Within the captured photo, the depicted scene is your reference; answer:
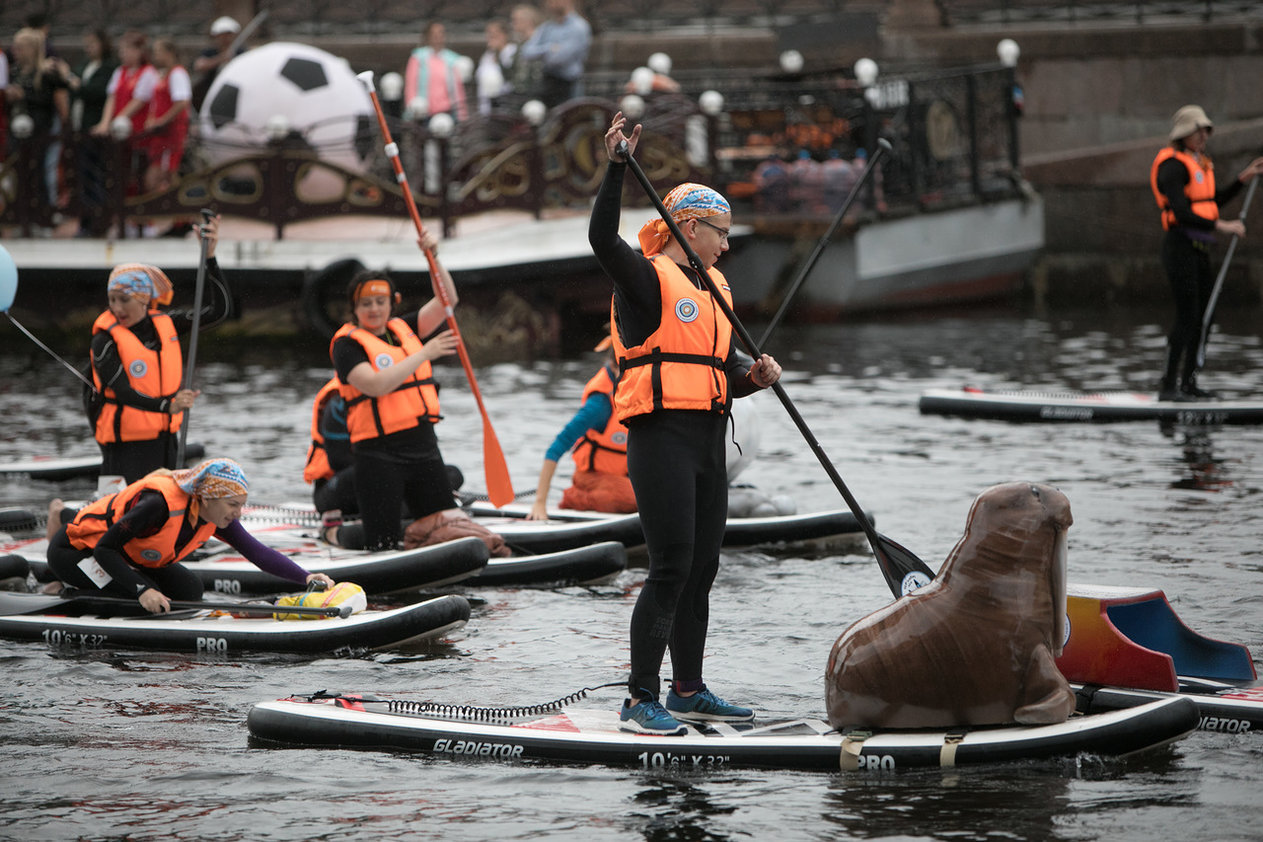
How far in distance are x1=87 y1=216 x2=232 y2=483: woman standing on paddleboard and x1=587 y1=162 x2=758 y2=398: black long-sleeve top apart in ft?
12.0

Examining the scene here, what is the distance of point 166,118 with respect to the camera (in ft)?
55.4

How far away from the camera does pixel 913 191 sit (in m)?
18.8

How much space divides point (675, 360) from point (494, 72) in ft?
42.9

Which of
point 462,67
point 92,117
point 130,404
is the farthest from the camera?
point 462,67

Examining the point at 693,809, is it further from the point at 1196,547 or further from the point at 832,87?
the point at 832,87

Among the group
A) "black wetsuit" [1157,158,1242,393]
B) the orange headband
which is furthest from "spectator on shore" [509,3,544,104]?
the orange headband

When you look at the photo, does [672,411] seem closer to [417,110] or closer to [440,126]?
[440,126]

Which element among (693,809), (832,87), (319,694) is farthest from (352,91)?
(693,809)

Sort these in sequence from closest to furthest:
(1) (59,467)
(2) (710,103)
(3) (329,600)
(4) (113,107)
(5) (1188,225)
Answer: (3) (329,600) → (1) (59,467) → (5) (1188,225) → (4) (113,107) → (2) (710,103)

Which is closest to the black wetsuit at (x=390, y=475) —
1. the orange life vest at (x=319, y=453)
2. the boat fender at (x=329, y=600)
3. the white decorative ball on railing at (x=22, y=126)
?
the orange life vest at (x=319, y=453)

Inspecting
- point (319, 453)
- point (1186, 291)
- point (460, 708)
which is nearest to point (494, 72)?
point (1186, 291)

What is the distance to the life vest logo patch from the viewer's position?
554cm

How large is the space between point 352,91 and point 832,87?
15.9 ft

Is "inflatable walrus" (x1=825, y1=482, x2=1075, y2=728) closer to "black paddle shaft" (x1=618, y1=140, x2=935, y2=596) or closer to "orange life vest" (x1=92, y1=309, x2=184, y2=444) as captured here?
"black paddle shaft" (x1=618, y1=140, x2=935, y2=596)
